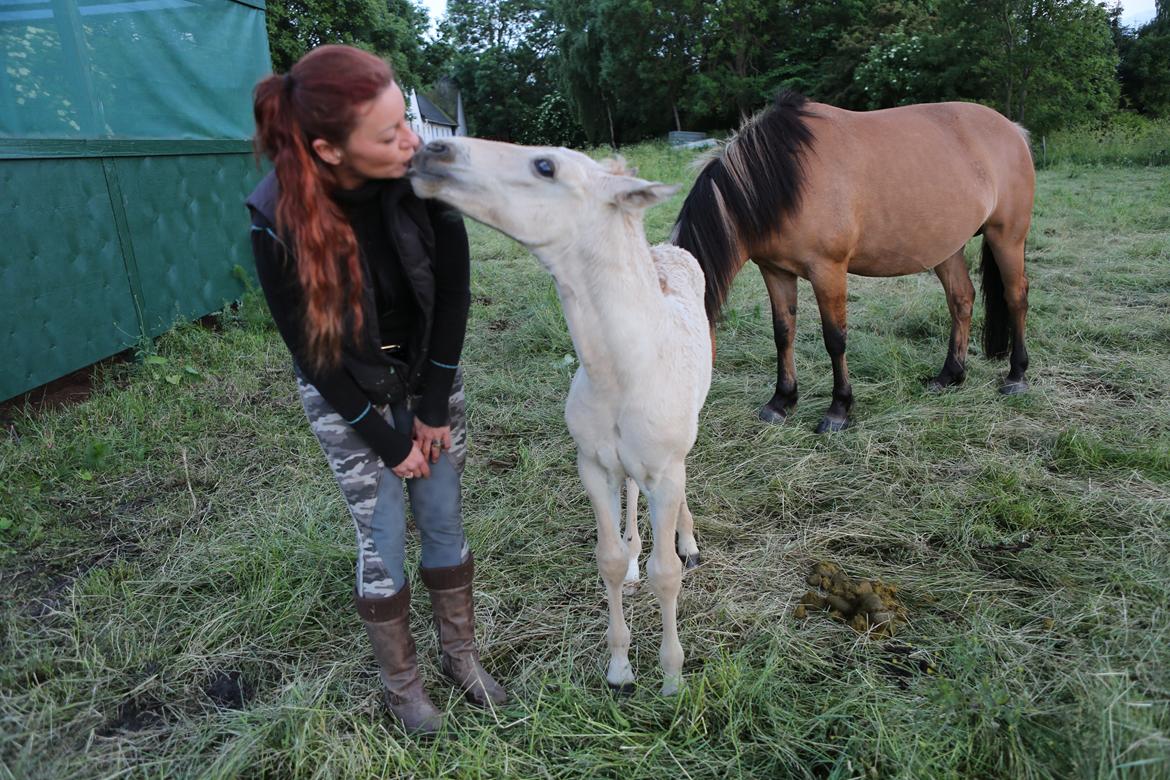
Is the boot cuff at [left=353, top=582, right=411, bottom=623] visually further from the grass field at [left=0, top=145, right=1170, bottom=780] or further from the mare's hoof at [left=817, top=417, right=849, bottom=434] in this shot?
the mare's hoof at [left=817, top=417, right=849, bottom=434]

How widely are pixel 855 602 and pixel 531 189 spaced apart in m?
1.84

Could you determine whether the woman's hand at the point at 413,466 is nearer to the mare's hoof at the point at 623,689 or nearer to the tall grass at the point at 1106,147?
the mare's hoof at the point at 623,689

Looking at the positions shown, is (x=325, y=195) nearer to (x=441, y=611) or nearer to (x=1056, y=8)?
(x=441, y=611)

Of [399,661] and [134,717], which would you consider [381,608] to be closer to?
[399,661]

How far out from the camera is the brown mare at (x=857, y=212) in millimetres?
3811

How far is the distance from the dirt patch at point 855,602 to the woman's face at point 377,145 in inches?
78.7

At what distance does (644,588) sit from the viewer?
277 cm

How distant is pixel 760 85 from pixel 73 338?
28046 millimetres

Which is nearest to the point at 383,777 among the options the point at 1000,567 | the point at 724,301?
the point at 1000,567

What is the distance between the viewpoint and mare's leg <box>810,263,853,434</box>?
3975 mm

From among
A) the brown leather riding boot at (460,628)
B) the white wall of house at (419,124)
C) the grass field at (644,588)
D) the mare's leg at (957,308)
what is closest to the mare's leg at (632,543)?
the grass field at (644,588)

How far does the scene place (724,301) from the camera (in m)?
3.84

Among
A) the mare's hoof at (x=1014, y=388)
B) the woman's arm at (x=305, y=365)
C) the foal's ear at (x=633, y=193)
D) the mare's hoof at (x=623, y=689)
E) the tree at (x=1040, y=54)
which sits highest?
the tree at (x=1040, y=54)

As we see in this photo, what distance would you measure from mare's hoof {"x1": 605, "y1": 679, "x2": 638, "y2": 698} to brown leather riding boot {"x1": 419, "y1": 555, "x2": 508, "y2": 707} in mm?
342
